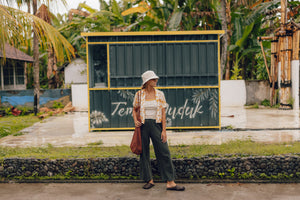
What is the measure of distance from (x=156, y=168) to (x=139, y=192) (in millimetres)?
719

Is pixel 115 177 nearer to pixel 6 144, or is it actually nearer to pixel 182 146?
pixel 182 146

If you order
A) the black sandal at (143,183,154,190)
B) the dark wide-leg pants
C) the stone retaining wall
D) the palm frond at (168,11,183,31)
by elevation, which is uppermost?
the palm frond at (168,11,183,31)

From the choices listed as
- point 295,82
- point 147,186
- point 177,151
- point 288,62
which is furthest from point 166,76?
point 295,82

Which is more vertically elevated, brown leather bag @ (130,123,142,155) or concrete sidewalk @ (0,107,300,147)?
brown leather bag @ (130,123,142,155)

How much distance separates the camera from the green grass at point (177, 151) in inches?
240

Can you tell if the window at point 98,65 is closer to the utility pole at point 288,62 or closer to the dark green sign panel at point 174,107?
the dark green sign panel at point 174,107

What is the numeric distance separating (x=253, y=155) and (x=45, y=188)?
3.56 metres

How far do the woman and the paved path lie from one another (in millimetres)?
230

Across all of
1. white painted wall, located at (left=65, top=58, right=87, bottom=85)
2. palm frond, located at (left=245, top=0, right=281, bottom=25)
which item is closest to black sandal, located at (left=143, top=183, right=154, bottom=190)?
palm frond, located at (left=245, top=0, right=281, bottom=25)

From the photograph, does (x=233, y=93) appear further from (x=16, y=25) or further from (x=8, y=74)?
(x=8, y=74)

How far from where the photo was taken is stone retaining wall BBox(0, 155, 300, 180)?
5551 millimetres

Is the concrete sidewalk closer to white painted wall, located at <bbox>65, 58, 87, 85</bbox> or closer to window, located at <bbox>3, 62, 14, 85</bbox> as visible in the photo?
window, located at <bbox>3, 62, 14, 85</bbox>

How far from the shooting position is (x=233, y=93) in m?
17.4

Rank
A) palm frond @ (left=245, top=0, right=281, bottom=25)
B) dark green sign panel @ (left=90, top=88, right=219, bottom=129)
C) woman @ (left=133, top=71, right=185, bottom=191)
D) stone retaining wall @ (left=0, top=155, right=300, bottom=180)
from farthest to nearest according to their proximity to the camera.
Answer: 1. palm frond @ (left=245, top=0, right=281, bottom=25)
2. dark green sign panel @ (left=90, top=88, right=219, bottom=129)
3. stone retaining wall @ (left=0, top=155, right=300, bottom=180)
4. woman @ (left=133, top=71, right=185, bottom=191)
